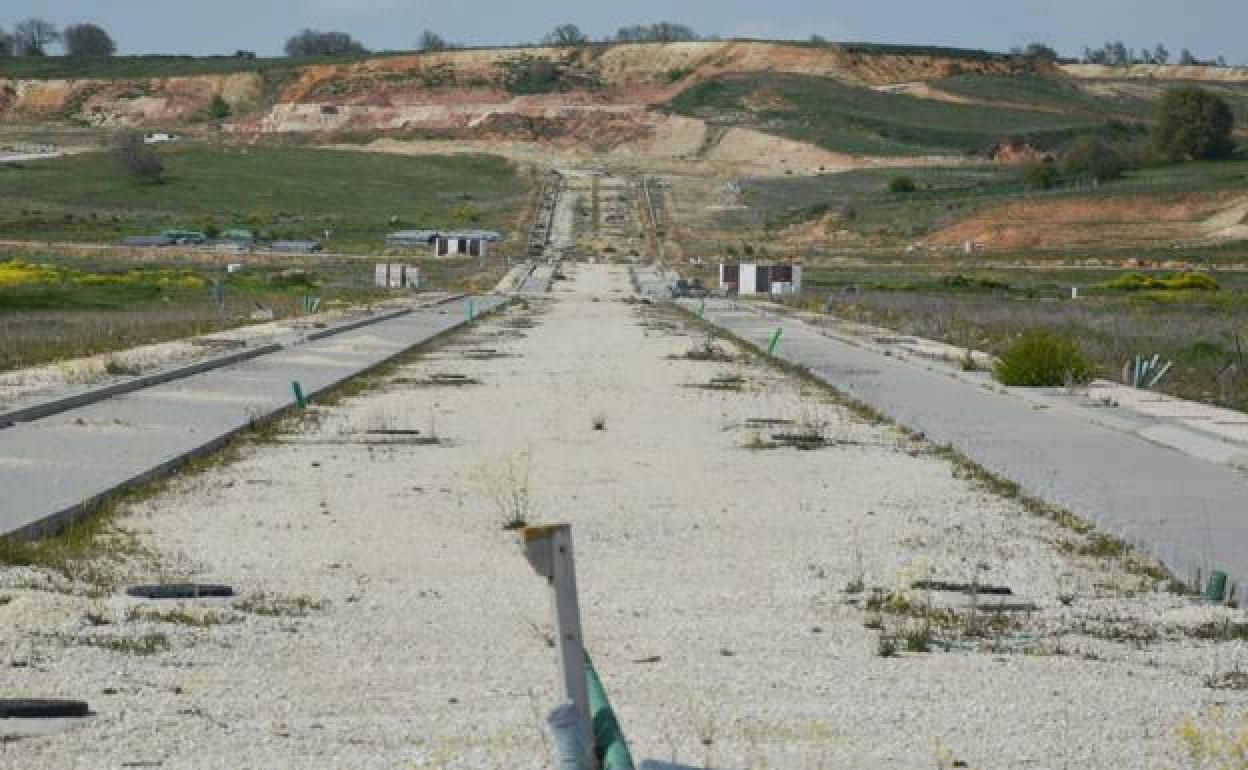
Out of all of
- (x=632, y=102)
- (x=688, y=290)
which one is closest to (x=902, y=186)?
(x=688, y=290)

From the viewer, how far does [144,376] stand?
26.7m

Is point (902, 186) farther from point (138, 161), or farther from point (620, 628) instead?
point (620, 628)

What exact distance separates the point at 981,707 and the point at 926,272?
246 feet

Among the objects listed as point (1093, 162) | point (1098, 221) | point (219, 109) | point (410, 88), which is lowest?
point (1098, 221)

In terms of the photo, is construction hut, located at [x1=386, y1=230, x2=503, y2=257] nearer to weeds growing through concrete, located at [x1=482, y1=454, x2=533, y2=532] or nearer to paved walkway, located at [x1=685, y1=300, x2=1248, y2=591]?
paved walkway, located at [x1=685, y1=300, x2=1248, y2=591]

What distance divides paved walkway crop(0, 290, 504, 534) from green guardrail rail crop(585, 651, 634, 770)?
7.17 meters

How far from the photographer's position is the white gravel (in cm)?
788

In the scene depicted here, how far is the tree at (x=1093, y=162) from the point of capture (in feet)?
375

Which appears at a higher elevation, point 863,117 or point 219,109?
point 863,117

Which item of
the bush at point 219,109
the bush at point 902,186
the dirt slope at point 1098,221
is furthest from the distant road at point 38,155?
the dirt slope at point 1098,221

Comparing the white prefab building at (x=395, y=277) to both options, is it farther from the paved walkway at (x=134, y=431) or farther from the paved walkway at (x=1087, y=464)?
the paved walkway at (x=1087, y=464)

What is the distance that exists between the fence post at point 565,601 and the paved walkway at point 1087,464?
6890 millimetres

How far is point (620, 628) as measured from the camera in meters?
10.5

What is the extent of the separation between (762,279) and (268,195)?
5585 cm
